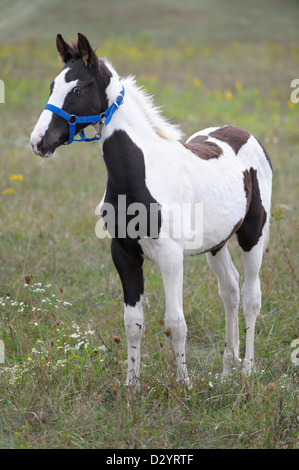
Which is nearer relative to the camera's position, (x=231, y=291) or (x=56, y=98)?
(x=56, y=98)

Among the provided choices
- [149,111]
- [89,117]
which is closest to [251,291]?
[149,111]

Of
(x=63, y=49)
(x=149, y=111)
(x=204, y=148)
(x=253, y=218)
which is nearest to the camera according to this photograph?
(x=63, y=49)

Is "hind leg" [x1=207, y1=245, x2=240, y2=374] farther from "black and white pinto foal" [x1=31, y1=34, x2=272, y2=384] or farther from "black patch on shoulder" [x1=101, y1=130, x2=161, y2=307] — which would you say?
"black patch on shoulder" [x1=101, y1=130, x2=161, y2=307]

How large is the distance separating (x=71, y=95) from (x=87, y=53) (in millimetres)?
254

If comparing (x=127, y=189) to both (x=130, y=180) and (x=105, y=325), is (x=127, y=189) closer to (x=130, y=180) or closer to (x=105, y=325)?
(x=130, y=180)

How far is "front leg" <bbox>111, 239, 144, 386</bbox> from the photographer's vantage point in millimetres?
3543

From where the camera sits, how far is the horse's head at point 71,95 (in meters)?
3.14

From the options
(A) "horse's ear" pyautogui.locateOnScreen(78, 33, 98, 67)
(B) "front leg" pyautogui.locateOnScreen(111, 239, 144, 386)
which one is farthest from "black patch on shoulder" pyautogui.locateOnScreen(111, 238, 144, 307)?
(A) "horse's ear" pyautogui.locateOnScreen(78, 33, 98, 67)

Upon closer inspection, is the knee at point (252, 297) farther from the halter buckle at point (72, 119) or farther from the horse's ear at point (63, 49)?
the horse's ear at point (63, 49)

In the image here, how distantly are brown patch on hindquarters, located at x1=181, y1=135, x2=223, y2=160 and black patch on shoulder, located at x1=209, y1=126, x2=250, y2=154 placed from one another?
0.44 ft

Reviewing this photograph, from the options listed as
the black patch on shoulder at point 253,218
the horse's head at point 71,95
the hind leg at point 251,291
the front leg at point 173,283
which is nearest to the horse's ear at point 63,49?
the horse's head at point 71,95

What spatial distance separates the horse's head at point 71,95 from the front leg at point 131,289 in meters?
0.77

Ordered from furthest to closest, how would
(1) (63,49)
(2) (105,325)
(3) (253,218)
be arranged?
(2) (105,325) < (3) (253,218) < (1) (63,49)

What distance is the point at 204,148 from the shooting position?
383cm
